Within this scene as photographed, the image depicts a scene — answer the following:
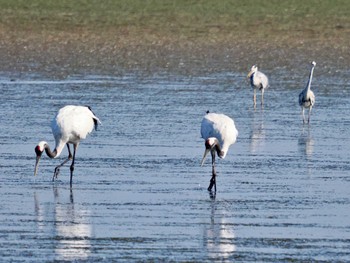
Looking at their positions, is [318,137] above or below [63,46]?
below

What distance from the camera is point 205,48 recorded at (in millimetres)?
33812

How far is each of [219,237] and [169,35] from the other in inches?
1016

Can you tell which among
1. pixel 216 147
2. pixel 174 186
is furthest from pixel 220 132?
pixel 174 186

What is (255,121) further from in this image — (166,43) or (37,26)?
(37,26)

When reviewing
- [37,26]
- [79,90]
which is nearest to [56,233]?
[79,90]

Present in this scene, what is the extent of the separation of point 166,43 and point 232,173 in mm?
20587

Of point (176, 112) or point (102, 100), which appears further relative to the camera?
point (102, 100)

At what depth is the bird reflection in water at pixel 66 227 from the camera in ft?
31.6

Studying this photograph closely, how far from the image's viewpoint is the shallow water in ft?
32.7

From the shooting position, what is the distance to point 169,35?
3591 centimetres

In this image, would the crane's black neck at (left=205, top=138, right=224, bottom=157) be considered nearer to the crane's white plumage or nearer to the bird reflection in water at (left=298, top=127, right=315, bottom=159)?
the crane's white plumage

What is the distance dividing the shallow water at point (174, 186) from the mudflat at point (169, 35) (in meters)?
7.59

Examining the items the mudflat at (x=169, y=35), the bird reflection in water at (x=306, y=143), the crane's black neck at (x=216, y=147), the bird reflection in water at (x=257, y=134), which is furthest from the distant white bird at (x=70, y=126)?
the mudflat at (x=169, y=35)

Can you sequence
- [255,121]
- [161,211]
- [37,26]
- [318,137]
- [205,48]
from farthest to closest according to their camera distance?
[37,26] < [205,48] < [255,121] < [318,137] < [161,211]
